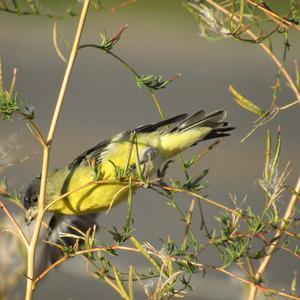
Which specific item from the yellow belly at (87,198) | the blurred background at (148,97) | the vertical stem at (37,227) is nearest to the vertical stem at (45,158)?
the vertical stem at (37,227)

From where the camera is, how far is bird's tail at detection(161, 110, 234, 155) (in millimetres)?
2711

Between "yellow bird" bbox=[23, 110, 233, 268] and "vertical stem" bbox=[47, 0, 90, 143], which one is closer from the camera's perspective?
"vertical stem" bbox=[47, 0, 90, 143]

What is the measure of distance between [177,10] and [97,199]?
397 inches

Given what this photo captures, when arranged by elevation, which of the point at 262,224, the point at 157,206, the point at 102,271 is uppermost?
the point at 262,224

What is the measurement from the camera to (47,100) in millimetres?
9156

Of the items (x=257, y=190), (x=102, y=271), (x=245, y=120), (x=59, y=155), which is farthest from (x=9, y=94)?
(x=245, y=120)

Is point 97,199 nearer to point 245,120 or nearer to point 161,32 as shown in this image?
point 245,120

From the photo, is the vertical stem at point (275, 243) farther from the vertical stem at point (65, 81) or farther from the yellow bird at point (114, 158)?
the yellow bird at point (114, 158)

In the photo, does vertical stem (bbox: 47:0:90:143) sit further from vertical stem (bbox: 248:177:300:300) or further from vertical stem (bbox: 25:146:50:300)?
vertical stem (bbox: 248:177:300:300)

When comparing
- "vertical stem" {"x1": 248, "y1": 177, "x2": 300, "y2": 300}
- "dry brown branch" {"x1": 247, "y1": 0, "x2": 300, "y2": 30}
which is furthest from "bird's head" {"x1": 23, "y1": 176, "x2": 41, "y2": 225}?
"dry brown branch" {"x1": 247, "y1": 0, "x2": 300, "y2": 30}

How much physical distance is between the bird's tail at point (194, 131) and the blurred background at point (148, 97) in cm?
204

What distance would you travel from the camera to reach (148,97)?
9367mm

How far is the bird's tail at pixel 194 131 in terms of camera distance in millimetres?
2711

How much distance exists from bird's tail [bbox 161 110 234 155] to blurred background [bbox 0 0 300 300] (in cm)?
204
